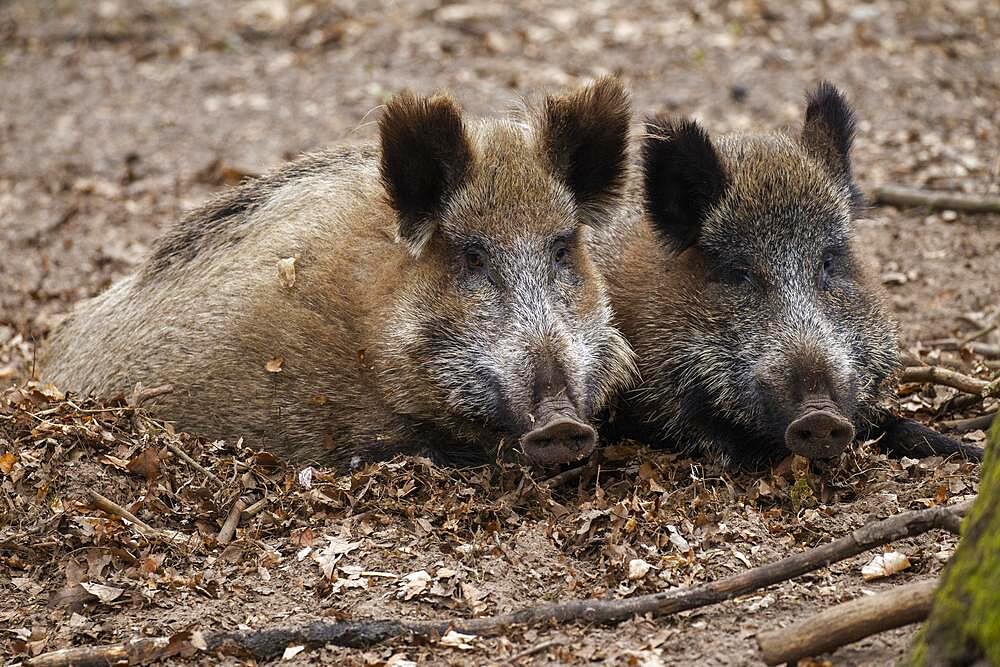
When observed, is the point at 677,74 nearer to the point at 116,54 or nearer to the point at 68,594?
the point at 116,54

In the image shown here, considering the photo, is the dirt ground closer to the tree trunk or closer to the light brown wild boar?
the light brown wild boar

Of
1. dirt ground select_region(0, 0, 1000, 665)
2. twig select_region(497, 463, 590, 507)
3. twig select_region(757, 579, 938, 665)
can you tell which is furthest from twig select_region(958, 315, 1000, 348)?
twig select_region(757, 579, 938, 665)

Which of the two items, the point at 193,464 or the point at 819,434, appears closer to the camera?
the point at 819,434

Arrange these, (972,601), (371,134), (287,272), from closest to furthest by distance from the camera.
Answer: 1. (972,601)
2. (287,272)
3. (371,134)

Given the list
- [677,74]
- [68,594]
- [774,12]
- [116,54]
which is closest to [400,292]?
[68,594]

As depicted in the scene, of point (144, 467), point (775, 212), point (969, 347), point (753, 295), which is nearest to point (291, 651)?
point (144, 467)

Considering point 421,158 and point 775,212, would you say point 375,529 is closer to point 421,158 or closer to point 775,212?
point 421,158

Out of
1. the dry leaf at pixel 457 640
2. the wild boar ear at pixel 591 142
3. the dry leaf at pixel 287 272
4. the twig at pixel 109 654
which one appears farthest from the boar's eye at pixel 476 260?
the twig at pixel 109 654
